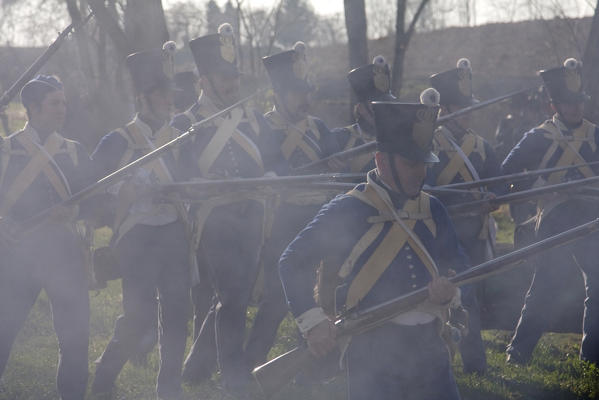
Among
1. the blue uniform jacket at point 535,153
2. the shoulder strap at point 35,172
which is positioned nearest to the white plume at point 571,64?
the blue uniform jacket at point 535,153

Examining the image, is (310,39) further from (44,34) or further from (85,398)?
(85,398)

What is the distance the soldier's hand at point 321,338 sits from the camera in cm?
374

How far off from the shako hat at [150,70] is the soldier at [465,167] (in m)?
2.19

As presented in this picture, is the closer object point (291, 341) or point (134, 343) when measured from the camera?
point (134, 343)

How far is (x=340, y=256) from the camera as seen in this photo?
3.96 metres

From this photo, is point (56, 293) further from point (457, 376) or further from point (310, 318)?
point (457, 376)

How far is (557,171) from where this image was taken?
663cm

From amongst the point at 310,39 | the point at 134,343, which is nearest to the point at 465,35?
the point at 310,39

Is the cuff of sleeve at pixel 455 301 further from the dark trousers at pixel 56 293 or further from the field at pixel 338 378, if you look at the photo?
the dark trousers at pixel 56 293

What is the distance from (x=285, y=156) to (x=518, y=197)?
6.95 ft

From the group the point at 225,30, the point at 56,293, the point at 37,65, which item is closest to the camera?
the point at 37,65

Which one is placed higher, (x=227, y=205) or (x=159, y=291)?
(x=227, y=205)

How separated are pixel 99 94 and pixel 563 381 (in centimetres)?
1211

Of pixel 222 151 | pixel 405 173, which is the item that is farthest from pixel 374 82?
pixel 405 173
